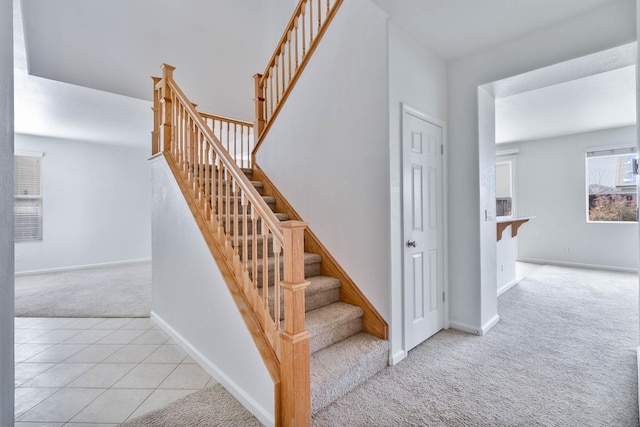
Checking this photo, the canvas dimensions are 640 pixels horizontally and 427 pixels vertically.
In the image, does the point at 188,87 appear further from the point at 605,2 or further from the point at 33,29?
the point at 605,2

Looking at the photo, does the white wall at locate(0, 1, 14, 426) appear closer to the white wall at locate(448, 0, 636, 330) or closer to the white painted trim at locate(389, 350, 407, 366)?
the white painted trim at locate(389, 350, 407, 366)

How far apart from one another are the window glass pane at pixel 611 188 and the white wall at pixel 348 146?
5.68 meters

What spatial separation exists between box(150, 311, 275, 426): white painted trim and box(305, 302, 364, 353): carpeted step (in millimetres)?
492

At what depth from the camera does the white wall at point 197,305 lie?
186cm

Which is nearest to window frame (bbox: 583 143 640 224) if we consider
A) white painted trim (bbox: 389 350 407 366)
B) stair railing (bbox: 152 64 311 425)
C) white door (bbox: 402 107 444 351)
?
white door (bbox: 402 107 444 351)

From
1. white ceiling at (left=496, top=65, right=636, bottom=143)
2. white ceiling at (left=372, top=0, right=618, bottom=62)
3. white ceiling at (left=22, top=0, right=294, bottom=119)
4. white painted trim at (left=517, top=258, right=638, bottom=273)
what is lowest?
white painted trim at (left=517, top=258, right=638, bottom=273)

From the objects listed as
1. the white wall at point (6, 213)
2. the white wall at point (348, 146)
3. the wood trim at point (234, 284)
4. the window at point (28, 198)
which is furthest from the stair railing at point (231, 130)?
the window at point (28, 198)

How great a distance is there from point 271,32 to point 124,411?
513cm

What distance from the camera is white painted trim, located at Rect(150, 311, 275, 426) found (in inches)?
69.1

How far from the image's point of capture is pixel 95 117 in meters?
5.09

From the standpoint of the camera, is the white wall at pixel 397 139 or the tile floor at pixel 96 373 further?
the white wall at pixel 397 139

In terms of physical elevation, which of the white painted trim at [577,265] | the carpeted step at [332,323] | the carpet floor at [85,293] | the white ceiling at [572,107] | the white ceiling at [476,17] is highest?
the white ceiling at [572,107]

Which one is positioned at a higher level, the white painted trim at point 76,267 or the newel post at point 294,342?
the newel post at point 294,342

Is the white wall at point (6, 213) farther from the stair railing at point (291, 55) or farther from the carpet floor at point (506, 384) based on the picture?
the stair railing at point (291, 55)
